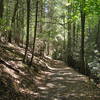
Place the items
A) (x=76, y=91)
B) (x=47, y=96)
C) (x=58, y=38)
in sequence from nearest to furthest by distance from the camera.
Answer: (x=47, y=96) < (x=76, y=91) < (x=58, y=38)

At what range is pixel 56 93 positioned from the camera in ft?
33.3

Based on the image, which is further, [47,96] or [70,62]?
[70,62]

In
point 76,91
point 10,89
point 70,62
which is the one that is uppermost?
point 10,89

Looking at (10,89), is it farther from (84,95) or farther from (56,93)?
(84,95)

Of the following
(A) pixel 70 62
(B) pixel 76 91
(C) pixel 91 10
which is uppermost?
(C) pixel 91 10

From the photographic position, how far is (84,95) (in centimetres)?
968

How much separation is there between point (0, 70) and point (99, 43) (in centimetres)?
2988

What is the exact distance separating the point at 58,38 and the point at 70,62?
1170 cm

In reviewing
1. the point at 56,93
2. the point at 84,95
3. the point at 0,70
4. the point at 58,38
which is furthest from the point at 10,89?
the point at 58,38

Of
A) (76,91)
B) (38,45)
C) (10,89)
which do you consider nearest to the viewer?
(10,89)

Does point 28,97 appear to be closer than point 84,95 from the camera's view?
Yes

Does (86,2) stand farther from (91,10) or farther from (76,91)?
(76,91)

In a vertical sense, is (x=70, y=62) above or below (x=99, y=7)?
below

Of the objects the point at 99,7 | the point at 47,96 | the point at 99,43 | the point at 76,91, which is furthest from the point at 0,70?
the point at 99,43
